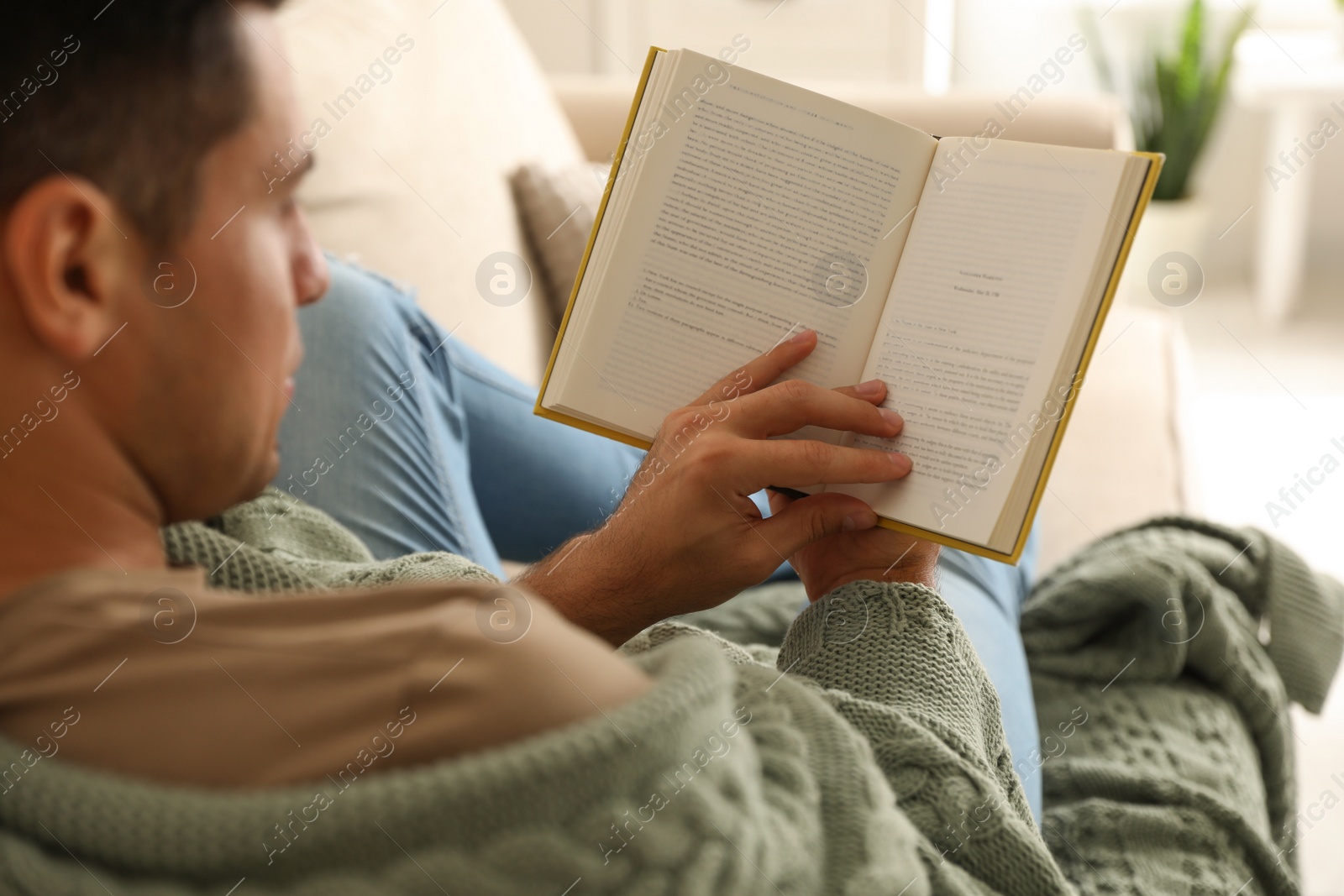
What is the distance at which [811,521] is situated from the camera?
2.30ft

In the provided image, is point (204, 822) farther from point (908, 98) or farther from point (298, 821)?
point (908, 98)

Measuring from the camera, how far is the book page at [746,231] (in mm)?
734

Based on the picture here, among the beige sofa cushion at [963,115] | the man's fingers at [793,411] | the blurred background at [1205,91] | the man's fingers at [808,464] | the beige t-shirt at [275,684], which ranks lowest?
the beige t-shirt at [275,684]

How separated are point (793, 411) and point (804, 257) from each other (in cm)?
11

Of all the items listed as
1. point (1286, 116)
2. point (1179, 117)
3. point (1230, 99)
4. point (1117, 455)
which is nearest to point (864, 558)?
point (1117, 455)

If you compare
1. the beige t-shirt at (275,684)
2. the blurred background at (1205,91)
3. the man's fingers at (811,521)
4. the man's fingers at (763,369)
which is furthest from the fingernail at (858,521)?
the blurred background at (1205,91)

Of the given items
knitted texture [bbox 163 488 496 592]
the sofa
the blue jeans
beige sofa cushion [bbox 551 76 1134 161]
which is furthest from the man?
beige sofa cushion [bbox 551 76 1134 161]

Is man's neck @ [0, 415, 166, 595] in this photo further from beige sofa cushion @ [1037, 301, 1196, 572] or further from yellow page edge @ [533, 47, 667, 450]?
beige sofa cushion @ [1037, 301, 1196, 572]

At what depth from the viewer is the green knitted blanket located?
372 millimetres

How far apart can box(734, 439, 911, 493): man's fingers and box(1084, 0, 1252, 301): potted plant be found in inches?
95.5

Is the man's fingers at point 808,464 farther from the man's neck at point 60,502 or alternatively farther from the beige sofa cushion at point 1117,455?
the beige sofa cushion at point 1117,455

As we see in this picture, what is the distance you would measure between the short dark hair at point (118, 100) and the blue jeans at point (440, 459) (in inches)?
20.6

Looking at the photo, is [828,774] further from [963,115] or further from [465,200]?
[963,115]

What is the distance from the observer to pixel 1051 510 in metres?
1.25
